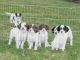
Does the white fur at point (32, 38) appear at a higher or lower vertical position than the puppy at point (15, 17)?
higher

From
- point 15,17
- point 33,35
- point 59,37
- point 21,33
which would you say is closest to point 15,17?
point 15,17

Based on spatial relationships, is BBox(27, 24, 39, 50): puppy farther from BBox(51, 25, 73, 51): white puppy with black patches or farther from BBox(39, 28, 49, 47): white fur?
BBox(51, 25, 73, 51): white puppy with black patches

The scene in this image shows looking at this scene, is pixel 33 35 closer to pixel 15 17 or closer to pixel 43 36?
pixel 43 36

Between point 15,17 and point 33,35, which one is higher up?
point 33,35

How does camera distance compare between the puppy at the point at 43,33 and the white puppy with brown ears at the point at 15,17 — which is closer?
the puppy at the point at 43,33

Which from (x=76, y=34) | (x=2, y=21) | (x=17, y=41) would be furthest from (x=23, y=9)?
(x=17, y=41)

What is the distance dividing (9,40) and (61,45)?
1.43 metres

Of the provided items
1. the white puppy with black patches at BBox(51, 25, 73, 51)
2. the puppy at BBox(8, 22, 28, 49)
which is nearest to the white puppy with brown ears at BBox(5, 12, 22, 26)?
the puppy at BBox(8, 22, 28, 49)

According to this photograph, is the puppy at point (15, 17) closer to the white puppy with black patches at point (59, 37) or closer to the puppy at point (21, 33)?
the puppy at point (21, 33)

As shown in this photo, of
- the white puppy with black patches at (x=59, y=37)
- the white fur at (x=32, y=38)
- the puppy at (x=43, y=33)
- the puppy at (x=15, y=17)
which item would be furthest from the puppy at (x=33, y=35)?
the puppy at (x=15, y=17)

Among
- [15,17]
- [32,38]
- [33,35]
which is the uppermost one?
[33,35]

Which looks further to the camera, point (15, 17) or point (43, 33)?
point (15, 17)

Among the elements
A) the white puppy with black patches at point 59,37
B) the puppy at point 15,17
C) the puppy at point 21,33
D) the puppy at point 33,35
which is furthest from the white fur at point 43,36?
the puppy at point 15,17

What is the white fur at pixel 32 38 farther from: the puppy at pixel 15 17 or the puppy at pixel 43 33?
the puppy at pixel 15 17
